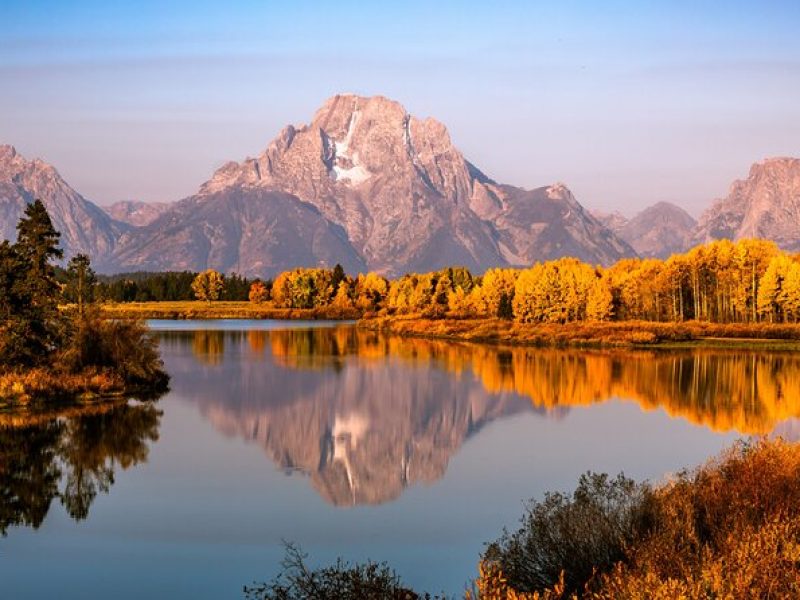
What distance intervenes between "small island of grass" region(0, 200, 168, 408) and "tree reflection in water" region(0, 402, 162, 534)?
368 centimetres

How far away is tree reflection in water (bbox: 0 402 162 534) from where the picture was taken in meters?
29.0

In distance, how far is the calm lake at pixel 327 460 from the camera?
23734mm

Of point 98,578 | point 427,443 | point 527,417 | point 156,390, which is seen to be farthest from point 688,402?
point 98,578

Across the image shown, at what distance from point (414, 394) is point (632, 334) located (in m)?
48.9

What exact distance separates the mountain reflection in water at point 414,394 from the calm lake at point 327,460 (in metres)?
0.21

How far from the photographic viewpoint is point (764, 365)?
75438 mm

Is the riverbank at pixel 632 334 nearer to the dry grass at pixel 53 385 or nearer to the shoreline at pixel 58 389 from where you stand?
the shoreline at pixel 58 389

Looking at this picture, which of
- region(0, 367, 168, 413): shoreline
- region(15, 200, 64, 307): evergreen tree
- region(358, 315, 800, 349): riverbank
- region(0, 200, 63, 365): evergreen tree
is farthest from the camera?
region(358, 315, 800, 349): riverbank

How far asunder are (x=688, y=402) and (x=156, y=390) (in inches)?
1297

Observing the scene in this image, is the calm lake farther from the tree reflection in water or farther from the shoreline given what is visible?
the shoreline

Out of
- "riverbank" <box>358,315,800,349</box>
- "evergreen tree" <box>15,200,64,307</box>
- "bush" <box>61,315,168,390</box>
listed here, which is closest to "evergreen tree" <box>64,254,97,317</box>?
"evergreen tree" <box>15,200,64,307</box>

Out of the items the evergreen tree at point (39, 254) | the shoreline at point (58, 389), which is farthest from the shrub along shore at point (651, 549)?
the evergreen tree at point (39, 254)

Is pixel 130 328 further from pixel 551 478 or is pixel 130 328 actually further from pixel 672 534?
pixel 672 534

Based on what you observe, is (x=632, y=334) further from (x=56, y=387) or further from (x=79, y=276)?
(x=56, y=387)
